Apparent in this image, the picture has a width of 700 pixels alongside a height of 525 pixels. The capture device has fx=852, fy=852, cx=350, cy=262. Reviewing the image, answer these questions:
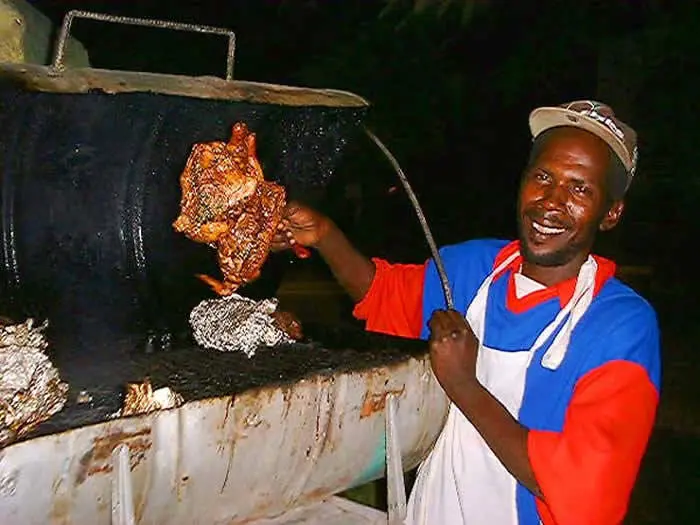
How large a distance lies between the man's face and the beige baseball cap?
0.02m

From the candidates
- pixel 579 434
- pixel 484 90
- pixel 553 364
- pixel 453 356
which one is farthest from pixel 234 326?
pixel 484 90

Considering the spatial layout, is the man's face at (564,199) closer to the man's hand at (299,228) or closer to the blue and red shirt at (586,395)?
the blue and red shirt at (586,395)

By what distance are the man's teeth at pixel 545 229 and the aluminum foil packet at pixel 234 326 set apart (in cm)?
79

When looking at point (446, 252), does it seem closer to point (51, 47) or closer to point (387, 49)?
point (51, 47)

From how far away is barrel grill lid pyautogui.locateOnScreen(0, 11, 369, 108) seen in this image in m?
1.76

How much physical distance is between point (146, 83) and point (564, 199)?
1106 millimetres

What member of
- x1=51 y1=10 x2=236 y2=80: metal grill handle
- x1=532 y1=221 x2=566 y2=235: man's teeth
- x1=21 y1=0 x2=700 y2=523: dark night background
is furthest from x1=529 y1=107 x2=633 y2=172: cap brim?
x1=21 y1=0 x2=700 y2=523: dark night background

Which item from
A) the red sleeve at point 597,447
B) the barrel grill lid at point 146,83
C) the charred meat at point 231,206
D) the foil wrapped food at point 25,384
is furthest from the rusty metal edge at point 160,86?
the red sleeve at point 597,447

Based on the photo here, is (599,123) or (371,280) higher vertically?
(599,123)

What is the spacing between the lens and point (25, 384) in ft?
5.82

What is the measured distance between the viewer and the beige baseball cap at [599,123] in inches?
88.5

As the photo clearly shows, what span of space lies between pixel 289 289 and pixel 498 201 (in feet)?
9.10

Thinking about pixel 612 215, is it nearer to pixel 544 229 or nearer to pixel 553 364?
pixel 544 229

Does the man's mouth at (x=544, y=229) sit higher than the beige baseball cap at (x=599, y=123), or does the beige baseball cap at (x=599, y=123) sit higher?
the beige baseball cap at (x=599, y=123)
